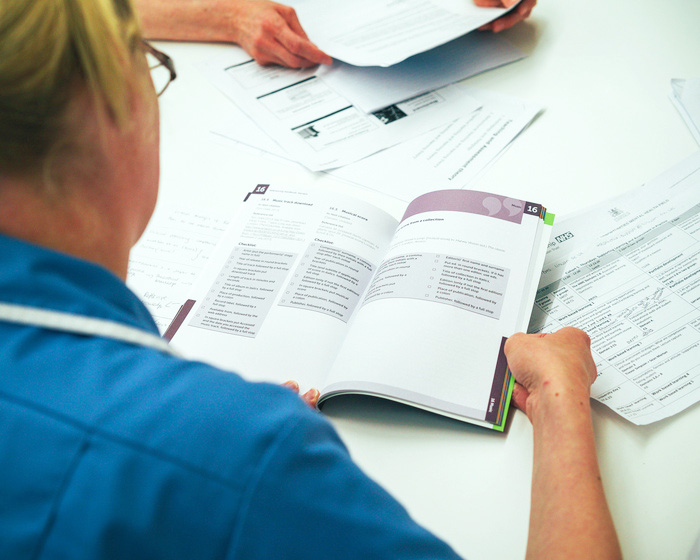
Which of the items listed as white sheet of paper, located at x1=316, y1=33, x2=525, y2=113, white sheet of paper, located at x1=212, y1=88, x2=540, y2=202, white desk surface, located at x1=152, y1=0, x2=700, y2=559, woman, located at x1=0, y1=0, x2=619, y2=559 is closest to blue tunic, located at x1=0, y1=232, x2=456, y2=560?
woman, located at x1=0, y1=0, x2=619, y2=559

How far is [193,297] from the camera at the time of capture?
0.82 m

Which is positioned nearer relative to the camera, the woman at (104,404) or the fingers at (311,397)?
the woman at (104,404)

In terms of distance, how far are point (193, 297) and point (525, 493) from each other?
1.50 feet

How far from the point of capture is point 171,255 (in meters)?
0.91

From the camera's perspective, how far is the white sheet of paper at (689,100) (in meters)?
1.04

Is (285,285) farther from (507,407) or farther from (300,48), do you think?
(300,48)

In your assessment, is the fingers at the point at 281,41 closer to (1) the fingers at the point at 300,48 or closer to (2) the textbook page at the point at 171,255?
(1) the fingers at the point at 300,48

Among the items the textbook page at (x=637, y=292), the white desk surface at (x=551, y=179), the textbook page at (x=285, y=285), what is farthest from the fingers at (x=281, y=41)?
the textbook page at (x=637, y=292)

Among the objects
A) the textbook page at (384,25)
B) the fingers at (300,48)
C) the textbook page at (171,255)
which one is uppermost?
the textbook page at (384,25)

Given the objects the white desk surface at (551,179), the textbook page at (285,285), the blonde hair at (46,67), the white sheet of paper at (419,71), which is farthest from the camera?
the white sheet of paper at (419,71)

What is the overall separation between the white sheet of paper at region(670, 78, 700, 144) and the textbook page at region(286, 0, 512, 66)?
34cm

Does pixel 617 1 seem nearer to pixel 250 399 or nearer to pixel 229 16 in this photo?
pixel 229 16

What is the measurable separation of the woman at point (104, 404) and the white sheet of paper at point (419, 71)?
0.74m

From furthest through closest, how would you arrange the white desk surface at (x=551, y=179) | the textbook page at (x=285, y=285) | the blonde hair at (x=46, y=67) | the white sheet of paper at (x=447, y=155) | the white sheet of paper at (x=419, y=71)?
the white sheet of paper at (x=419, y=71) < the white sheet of paper at (x=447, y=155) < the textbook page at (x=285, y=285) < the white desk surface at (x=551, y=179) < the blonde hair at (x=46, y=67)
